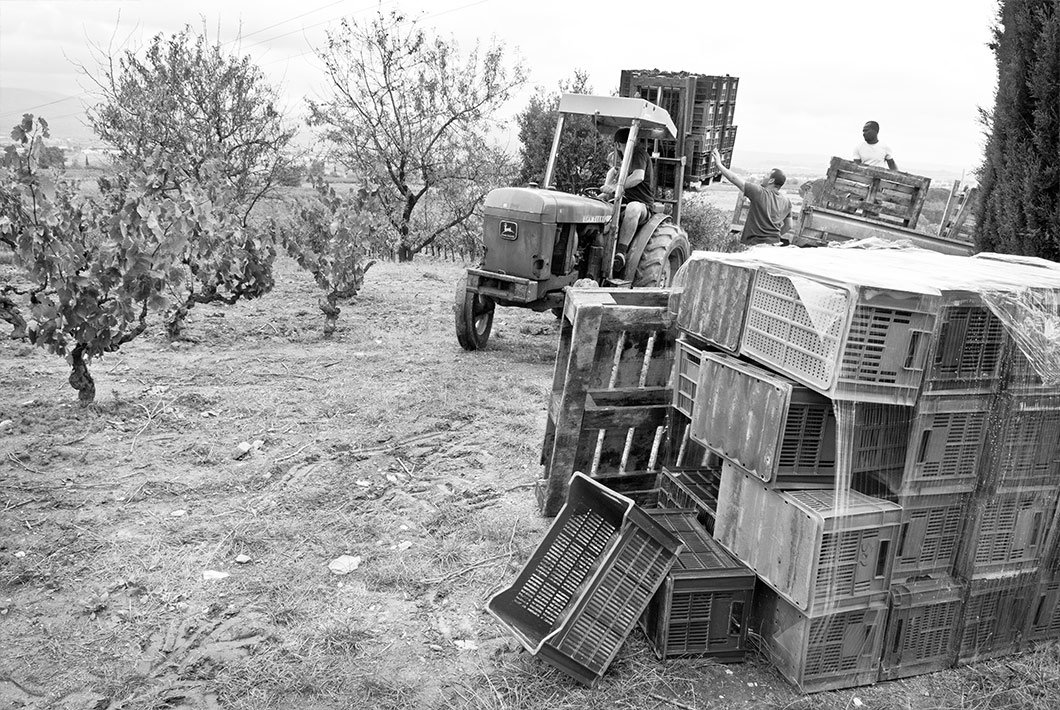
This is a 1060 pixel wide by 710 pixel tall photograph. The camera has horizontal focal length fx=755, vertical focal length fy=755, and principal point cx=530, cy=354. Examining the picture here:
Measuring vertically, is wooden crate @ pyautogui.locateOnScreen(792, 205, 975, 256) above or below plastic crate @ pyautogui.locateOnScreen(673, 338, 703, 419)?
above

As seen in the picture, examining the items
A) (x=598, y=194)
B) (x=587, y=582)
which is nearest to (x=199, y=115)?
(x=598, y=194)

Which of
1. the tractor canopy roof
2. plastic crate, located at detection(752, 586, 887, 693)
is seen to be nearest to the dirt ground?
plastic crate, located at detection(752, 586, 887, 693)

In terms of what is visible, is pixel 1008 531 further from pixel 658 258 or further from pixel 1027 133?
pixel 658 258

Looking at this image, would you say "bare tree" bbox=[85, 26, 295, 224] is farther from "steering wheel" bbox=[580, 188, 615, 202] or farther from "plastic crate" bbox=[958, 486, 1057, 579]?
"plastic crate" bbox=[958, 486, 1057, 579]

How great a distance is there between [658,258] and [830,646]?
16.3 ft

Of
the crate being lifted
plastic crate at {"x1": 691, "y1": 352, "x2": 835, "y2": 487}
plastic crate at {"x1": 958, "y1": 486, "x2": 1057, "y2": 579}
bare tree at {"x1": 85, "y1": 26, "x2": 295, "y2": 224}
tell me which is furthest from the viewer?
bare tree at {"x1": 85, "y1": 26, "x2": 295, "y2": 224}

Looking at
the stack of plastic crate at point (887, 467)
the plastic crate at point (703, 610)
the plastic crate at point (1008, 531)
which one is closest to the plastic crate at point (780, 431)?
the stack of plastic crate at point (887, 467)

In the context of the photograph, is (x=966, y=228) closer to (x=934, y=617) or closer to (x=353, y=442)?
(x=934, y=617)

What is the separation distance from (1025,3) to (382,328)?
6.28 m

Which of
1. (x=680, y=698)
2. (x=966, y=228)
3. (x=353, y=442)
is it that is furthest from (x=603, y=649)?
(x=966, y=228)

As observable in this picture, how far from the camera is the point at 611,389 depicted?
3.98 meters

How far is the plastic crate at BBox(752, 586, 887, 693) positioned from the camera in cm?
290

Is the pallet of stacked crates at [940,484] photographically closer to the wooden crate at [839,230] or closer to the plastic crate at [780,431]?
the plastic crate at [780,431]

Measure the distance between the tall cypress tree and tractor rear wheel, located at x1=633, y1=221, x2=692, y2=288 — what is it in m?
2.86
